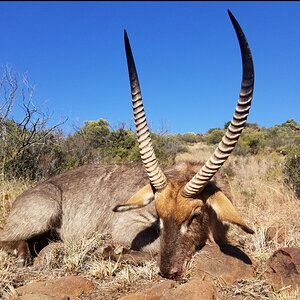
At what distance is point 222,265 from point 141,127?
69.1 inches

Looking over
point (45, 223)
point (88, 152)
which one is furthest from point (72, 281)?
point (88, 152)

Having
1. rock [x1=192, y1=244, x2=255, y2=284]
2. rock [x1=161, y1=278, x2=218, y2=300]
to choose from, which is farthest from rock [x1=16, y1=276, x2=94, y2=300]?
rock [x1=192, y1=244, x2=255, y2=284]

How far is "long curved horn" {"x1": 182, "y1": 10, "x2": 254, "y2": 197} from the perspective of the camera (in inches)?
153

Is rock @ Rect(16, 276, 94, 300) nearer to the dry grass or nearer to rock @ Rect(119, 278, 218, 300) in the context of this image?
the dry grass

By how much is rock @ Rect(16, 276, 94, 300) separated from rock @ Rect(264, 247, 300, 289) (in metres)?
1.90

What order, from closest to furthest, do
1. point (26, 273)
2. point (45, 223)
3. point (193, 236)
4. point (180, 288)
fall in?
point (180, 288)
point (193, 236)
point (26, 273)
point (45, 223)

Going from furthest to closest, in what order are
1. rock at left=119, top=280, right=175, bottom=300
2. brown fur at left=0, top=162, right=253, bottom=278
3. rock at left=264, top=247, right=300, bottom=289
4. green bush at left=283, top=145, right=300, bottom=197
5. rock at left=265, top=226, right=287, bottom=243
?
green bush at left=283, top=145, right=300, bottom=197 → rock at left=265, top=226, right=287, bottom=243 → brown fur at left=0, top=162, right=253, bottom=278 → rock at left=264, top=247, right=300, bottom=289 → rock at left=119, top=280, right=175, bottom=300

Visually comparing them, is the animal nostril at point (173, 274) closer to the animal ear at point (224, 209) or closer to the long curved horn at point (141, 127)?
the animal ear at point (224, 209)

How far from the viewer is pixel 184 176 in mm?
5613

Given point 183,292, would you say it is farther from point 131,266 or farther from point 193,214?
point 131,266

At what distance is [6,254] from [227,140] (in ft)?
10.9

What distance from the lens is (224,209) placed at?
16.5ft

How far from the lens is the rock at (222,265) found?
484cm

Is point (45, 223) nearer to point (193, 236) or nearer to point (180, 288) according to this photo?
point (193, 236)
